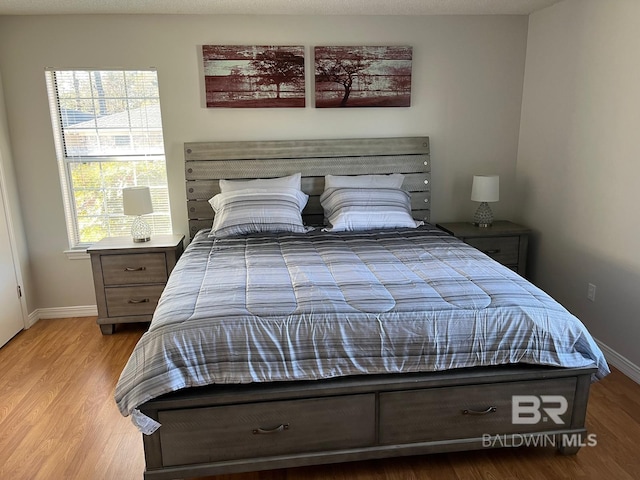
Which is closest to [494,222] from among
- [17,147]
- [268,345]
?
[268,345]

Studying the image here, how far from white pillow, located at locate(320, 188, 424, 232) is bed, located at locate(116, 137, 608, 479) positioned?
1110 mm

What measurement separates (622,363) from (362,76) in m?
2.60

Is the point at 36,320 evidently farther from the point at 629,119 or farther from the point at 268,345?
the point at 629,119

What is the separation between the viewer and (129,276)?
324 centimetres

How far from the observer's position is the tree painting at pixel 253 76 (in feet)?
11.0

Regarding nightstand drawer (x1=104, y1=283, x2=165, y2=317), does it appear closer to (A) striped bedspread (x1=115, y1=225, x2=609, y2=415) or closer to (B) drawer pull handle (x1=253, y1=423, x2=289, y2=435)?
(A) striped bedspread (x1=115, y1=225, x2=609, y2=415)

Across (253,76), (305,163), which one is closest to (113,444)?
(305,163)

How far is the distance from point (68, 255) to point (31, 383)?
118 cm

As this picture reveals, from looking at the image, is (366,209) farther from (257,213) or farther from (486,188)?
(486,188)

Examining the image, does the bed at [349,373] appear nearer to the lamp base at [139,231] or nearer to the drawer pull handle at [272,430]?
the drawer pull handle at [272,430]

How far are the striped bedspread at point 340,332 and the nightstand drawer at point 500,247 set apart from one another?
4.26ft

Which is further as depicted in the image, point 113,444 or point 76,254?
point 76,254

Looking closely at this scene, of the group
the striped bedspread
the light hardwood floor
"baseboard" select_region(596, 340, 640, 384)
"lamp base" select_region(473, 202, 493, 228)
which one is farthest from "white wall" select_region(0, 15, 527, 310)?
the striped bedspread

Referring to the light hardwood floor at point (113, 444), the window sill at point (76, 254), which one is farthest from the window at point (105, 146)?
the light hardwood floor at point (113, 444)
